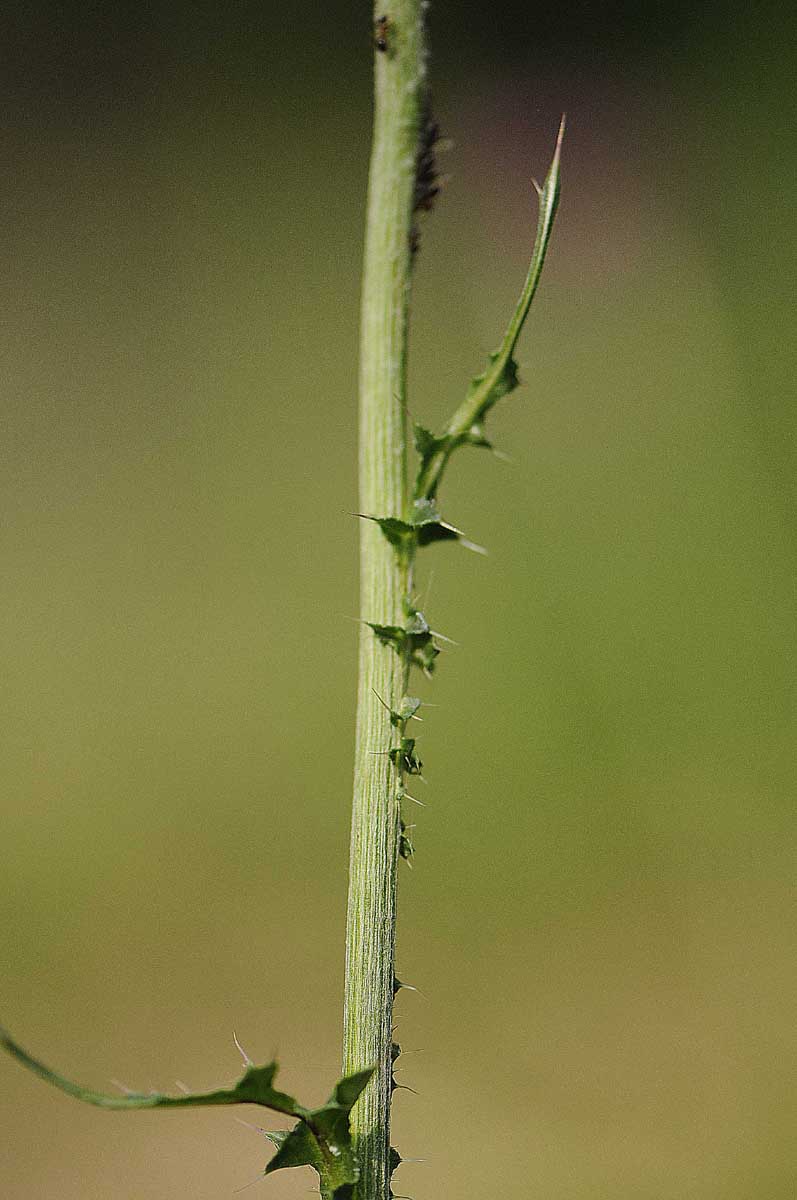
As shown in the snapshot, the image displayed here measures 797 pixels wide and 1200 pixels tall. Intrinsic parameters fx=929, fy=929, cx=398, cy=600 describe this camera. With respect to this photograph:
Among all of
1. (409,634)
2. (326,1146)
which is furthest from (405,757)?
(326,1146)

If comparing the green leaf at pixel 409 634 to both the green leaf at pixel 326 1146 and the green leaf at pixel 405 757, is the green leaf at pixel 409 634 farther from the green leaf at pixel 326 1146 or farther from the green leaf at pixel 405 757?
the green leaf at pixel 326 1146

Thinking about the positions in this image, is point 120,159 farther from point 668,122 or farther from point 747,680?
point 747,680

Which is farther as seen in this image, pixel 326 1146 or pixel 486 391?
pixel 486 391

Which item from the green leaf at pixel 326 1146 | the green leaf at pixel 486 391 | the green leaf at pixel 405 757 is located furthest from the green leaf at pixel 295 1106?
the green leaf at pixel 486 391

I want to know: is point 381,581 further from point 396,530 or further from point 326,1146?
point 326,1146

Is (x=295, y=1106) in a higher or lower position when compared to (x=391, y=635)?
lower

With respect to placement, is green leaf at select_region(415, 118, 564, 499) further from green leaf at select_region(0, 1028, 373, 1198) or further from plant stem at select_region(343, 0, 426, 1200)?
green leaf at select_region(0, 1028, 373, 1198)
